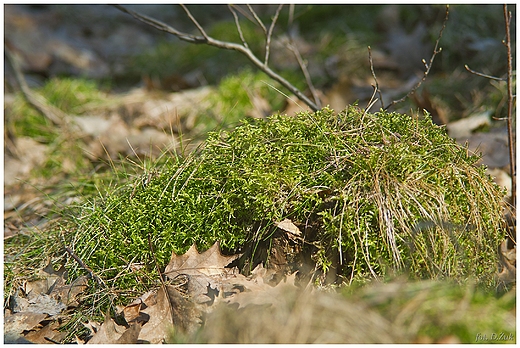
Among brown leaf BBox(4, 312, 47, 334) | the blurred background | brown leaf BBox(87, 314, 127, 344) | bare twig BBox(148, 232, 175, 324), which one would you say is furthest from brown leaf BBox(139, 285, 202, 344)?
the blurred background

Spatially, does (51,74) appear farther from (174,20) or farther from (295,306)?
(295,306)

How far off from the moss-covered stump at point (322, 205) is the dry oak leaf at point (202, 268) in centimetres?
7

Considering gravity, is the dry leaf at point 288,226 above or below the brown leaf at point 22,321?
above

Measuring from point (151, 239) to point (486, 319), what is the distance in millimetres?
1460

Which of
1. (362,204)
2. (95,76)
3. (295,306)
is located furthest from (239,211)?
(95,76)

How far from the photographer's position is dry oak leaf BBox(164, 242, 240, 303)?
215 centimetres

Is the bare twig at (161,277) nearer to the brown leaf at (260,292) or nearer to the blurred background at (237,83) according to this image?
the brown leaf at (260,292)

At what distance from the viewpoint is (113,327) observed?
2.11 m

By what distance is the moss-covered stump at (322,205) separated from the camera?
2023 millimetres

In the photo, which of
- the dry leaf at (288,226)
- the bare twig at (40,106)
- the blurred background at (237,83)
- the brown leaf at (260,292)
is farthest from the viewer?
the bare twig at (40,106)

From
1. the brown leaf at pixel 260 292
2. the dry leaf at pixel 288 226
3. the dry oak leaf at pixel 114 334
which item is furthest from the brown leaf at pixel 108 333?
the dry leaf at pixel 288 226

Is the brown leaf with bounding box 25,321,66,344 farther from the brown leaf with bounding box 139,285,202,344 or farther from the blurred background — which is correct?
the blurred background

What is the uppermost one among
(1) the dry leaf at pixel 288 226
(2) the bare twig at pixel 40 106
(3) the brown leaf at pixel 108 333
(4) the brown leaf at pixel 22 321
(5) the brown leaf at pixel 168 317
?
(1) the dry leaf at pixel 288 226

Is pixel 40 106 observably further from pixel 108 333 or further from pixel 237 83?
pixel 108 333
